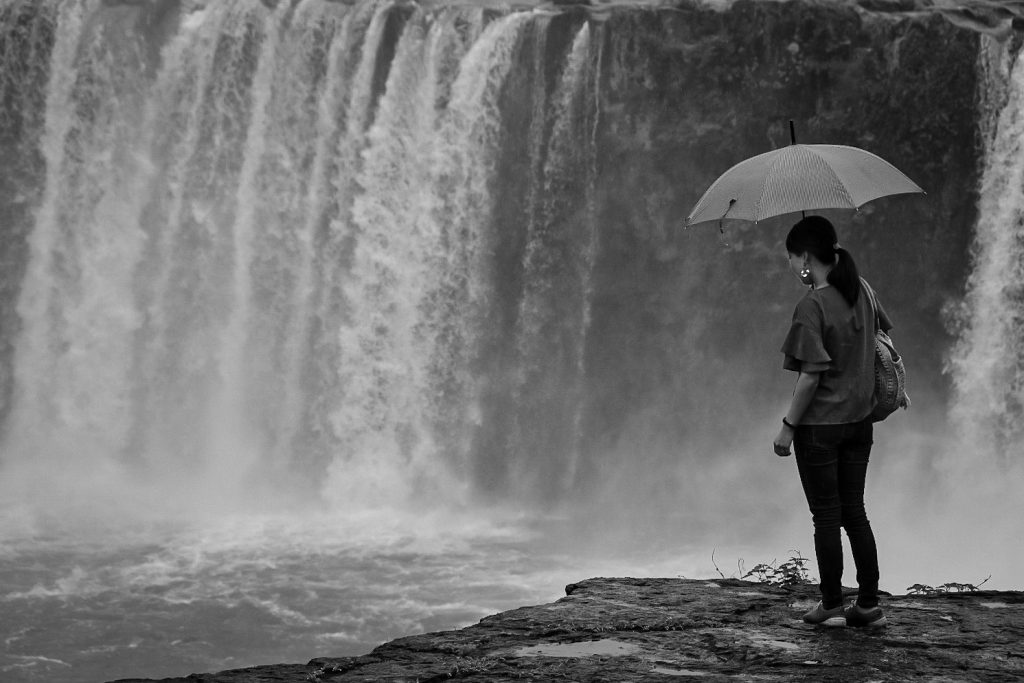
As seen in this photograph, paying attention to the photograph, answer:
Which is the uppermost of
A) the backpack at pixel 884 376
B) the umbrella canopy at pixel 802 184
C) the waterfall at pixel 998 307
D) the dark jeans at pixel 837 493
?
the waterfall at pixel 998 307

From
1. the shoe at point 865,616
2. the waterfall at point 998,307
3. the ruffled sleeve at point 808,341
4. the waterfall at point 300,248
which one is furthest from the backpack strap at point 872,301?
the waterfall at point 300,248

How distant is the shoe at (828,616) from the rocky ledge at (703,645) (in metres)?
0.03

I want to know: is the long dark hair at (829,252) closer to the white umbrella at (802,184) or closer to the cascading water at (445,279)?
the white umbrella at (802,184)

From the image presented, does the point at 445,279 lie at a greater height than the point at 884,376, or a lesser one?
greater

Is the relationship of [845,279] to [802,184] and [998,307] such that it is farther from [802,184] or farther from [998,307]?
[998,307]

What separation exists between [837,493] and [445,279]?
11318mm

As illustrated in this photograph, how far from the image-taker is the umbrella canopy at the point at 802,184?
482 centimetres

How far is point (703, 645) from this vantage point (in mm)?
4859

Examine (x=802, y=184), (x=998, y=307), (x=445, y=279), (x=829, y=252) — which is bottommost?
(x=829, y=252)

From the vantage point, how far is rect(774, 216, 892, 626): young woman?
184 inches

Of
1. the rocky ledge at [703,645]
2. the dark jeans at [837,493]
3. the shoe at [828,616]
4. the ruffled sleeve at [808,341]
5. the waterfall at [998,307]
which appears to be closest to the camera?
the rocky ledge at [703,645]

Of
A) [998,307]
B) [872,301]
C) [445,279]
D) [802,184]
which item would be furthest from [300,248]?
[872,301]

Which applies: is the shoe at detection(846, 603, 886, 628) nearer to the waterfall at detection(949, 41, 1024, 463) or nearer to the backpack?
the backpack

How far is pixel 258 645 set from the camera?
1083 centimetres
